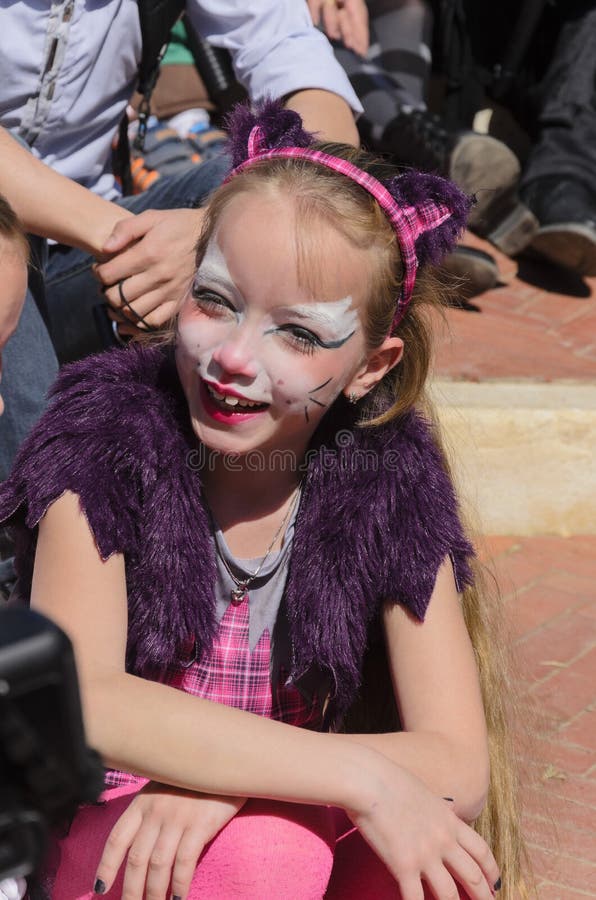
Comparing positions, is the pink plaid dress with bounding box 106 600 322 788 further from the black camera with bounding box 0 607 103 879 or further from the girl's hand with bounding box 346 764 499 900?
the black camera with bounding box 0 607 103 879

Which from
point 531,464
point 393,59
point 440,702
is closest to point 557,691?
point 531,464

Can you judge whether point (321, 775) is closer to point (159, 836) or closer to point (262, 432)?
point (159, 836)

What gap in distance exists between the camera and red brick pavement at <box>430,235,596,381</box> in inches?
158

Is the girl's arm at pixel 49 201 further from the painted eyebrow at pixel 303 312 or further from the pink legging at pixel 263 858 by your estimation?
the pink legging at pixel 263 858

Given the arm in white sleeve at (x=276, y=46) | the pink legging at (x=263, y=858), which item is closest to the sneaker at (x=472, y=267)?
the arm in white sleeve at (x=276, y=46)

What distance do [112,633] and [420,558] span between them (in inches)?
18.7

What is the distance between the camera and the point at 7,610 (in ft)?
2.43

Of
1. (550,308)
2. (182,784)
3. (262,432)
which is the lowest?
(550,308)

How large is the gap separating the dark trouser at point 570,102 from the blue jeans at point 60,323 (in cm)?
235

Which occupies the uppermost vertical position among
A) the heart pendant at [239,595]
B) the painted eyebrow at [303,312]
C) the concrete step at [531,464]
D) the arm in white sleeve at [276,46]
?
the painted eyebrow at [303,312]

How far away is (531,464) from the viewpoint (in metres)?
3.48

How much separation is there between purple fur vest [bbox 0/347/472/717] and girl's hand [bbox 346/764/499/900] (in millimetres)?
291

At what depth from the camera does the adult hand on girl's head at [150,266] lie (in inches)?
87.0

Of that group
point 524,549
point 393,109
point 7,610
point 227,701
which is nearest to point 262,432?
point 227,701
